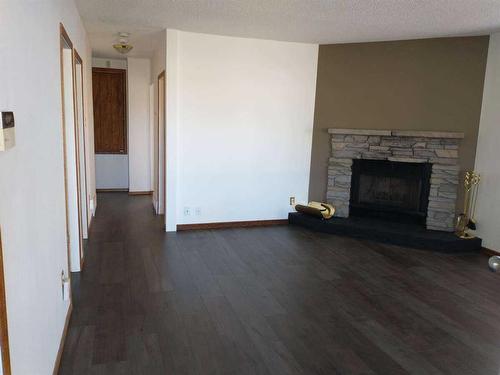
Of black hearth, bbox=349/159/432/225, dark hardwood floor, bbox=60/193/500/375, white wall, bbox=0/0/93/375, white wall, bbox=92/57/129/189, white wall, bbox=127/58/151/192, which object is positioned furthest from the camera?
white wall, bbox=92/57/129/189

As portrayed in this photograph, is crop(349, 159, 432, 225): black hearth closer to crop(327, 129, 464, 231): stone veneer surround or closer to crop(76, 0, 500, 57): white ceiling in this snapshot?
crop(327, 129, 464, 231): stone veneer surround

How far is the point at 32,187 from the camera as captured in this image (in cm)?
186

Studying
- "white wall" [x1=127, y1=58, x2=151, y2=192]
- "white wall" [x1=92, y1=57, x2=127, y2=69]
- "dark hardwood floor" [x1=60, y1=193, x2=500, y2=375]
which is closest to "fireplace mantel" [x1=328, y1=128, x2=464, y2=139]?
"dark hardwood floor" [x1=60, y1=193, x2=500, y2=375]

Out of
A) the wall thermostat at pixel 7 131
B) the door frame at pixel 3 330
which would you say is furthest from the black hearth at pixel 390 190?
A: the door frame at pixel 3 330

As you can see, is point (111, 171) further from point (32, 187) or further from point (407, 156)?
point (32, 187)

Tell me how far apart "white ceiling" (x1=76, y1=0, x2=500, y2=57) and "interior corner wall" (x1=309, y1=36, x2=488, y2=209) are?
11.0 inches

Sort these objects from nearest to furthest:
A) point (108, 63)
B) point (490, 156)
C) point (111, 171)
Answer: point (490, 156) < point (108, 63) < point (111, 171)

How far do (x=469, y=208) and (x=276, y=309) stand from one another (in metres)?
3.29

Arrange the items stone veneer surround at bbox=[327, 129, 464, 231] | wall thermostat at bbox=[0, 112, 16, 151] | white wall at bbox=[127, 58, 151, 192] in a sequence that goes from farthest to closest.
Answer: white wall at bbox=[127, 58, 151, 192] < stone veneer surround at bbox=[327, 129, 464, 231] < wall thermostat at bbox=[0, 112, 16, 151]

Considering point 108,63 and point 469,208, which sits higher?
point 108,63

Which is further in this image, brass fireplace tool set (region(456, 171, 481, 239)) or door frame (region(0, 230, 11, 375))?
brass fireplace tool set (region(456, 171, 481, 239))

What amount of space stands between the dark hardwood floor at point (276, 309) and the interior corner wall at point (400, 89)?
1.60 meters

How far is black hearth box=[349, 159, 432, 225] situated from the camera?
5539mm

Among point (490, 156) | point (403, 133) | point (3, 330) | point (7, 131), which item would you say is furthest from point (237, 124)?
point (3, 330)
